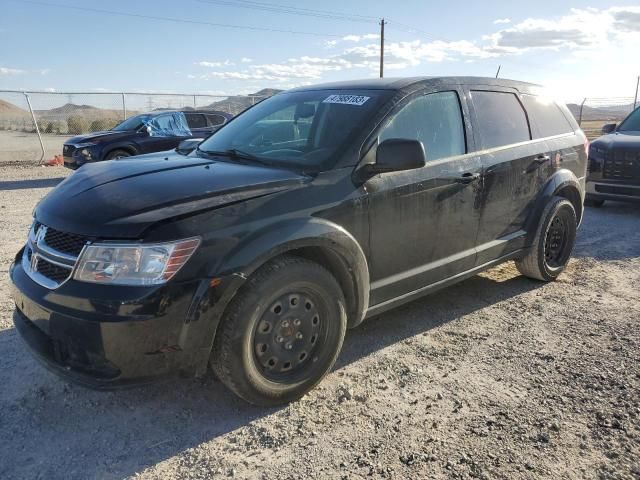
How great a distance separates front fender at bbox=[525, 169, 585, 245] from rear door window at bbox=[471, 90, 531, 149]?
1.65ft

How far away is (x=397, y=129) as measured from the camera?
3.53 metres

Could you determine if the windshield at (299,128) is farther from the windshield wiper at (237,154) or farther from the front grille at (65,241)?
the front grille at (65,241)

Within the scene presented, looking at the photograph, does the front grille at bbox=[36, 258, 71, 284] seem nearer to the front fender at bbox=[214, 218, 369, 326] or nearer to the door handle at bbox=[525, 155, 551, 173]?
the front fender at bbox=[214, 218, 369, 326]

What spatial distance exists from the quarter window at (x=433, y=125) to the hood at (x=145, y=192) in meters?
0.88

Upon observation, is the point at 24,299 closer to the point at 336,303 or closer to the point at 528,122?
the point at 336,303

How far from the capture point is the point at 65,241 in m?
2.71

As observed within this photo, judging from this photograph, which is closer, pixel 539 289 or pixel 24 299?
pixel 24 299

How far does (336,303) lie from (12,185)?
34.5 ft

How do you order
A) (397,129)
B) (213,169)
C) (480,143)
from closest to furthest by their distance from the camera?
1. (213,169)
2. (397,129)
3. (480,143)

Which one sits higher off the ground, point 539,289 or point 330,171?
point 330,171

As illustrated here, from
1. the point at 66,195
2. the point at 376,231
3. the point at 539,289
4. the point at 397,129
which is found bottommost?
the point at 539,289

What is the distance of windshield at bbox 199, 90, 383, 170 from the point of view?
11.1 ft

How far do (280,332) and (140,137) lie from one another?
396 inches

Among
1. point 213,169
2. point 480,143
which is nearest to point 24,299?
point 213,169
